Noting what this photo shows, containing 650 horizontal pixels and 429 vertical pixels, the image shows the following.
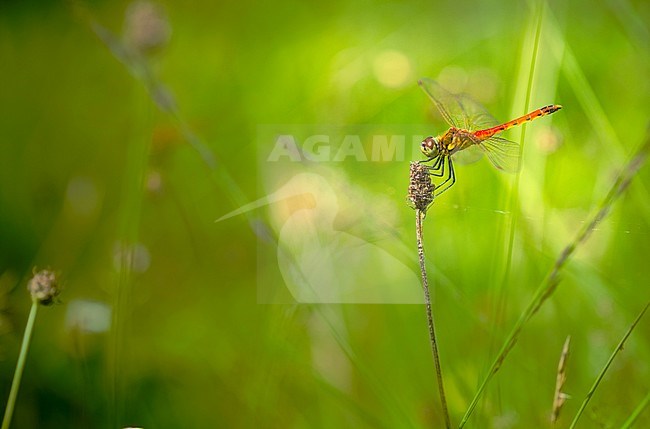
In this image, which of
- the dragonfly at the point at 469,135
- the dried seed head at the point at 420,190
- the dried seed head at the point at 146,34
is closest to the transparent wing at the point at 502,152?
the dragonfly at the point at 469,135

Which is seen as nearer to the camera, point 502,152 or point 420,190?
point 420,190

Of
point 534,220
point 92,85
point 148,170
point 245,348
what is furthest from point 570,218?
point 92,85

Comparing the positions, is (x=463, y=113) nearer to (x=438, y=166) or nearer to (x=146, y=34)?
(x=438, y=166)

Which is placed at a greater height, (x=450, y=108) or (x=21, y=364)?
(x=450, y=108)

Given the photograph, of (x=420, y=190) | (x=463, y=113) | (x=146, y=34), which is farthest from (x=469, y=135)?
(x=146, y=34)

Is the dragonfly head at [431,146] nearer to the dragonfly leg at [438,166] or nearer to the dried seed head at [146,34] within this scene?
the dragonfly leg at [438,166]
